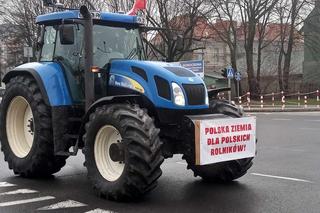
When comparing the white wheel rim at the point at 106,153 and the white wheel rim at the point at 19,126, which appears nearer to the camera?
the white wheel rim at the point at 106,153

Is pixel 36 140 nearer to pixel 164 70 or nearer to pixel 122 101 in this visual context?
pixel 122 101

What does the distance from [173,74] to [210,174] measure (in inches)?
73.2

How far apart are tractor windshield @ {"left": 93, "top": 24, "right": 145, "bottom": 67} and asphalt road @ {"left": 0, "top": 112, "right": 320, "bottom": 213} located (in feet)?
→ 6.81

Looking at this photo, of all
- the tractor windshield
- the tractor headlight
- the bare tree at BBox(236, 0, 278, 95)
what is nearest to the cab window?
the tractor windshield

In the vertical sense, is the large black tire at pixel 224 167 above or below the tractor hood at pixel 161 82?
below

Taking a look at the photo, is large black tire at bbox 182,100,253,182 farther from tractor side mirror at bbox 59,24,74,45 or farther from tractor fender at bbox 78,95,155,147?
tractor side mirror at bbox 59,24,74,45

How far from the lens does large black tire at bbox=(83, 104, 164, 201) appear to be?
686cm

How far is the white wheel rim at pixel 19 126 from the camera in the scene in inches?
374

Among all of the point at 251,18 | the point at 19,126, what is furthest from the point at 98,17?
the point at 251,18

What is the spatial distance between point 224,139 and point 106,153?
169 centimetres

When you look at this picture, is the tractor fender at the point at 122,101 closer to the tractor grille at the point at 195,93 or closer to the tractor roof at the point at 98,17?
the tractor grille at the point at 195,93

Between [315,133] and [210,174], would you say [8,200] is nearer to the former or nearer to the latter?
[210,174]

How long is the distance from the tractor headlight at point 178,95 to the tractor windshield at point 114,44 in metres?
1.54

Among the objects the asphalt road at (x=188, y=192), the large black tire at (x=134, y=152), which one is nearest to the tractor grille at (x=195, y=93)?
the large black tire at (x=134, y=152)
